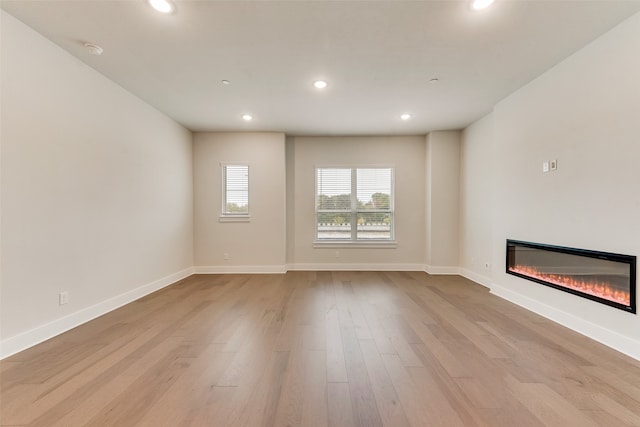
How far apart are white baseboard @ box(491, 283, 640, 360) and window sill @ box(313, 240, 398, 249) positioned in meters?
2.26

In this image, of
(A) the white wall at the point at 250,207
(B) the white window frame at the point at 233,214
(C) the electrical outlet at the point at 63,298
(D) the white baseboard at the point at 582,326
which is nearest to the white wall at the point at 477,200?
(D) the white baseboard at the point at 582,326

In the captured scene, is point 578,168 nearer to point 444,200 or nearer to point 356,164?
point 444,200

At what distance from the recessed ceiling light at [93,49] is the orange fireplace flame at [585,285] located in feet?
17.5

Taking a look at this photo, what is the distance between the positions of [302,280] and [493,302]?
2.89 metres

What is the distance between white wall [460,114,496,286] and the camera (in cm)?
443

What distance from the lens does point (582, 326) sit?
2676 mm

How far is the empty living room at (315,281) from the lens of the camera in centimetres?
180

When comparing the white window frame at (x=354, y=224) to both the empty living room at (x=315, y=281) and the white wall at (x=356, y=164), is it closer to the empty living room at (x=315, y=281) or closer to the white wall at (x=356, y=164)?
the white wall at (x=356, y=164)

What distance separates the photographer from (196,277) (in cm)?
507

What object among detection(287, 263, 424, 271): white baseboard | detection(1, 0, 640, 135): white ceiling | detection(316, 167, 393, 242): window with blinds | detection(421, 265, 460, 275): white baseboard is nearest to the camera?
detection(1, 0, 640, 135): white ceiling

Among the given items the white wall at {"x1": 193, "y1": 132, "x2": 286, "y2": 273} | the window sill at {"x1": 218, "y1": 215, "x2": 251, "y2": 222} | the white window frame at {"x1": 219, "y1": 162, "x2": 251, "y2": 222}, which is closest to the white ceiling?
the white wall at {"x1": 193, "y1": 132, "x2": 286, "y2": 273}

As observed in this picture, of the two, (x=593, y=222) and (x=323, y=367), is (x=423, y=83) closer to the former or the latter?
(x=593, y=222)

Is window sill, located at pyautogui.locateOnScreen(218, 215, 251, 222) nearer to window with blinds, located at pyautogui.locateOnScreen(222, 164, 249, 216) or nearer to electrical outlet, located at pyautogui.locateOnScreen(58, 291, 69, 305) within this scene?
window with blinds, located at pyautogui.locateOnScreen(222, 164, 249, 216)

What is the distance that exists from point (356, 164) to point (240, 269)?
321cm
